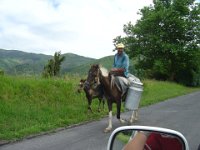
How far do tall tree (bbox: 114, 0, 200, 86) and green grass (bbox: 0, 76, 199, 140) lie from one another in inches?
928

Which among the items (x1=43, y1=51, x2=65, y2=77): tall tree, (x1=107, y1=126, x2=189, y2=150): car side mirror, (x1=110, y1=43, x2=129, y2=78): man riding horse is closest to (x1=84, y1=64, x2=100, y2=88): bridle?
(x1=110, y1=43, x2=129, y2=78): man riding horse

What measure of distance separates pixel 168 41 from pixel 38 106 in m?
31.2

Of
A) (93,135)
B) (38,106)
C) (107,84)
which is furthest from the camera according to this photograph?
(38,106)

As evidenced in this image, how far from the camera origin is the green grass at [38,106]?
12289 millimetres

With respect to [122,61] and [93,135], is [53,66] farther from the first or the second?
[93,135]

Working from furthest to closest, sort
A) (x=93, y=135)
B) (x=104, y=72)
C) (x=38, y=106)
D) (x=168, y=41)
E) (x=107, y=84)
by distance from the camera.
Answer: (x=168, y=41) < (x=38, y=106) < (x=107, y=84) < (x=104, y=72) < (x=93, y=135)

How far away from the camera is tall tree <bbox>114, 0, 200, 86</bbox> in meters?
44.8

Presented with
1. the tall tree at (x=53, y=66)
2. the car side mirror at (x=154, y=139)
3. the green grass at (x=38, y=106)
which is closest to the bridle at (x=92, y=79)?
the green grass at (x=38, y=106)

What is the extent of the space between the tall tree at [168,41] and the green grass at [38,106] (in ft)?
77.3

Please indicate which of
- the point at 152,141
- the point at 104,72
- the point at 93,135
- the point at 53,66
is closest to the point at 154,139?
the point at 152,141

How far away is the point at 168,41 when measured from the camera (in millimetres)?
45250

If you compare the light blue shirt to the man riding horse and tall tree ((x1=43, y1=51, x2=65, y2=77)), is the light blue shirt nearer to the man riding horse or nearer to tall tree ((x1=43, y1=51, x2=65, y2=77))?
the man riding horse

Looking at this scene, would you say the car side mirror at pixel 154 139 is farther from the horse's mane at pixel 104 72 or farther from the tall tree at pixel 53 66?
the tall tree at pixel 53 66

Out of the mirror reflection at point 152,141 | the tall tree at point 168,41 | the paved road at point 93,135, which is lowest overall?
the paved road at point 93,135
